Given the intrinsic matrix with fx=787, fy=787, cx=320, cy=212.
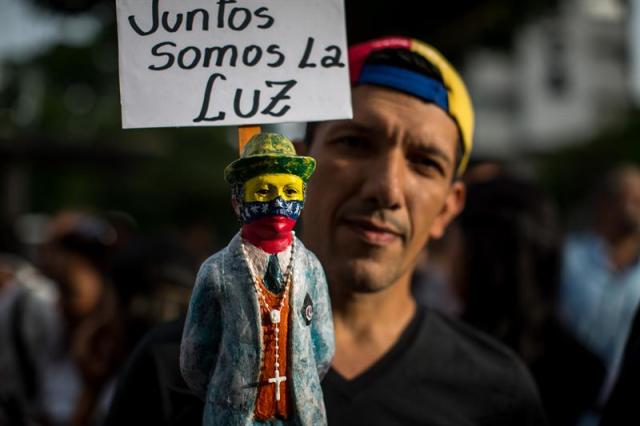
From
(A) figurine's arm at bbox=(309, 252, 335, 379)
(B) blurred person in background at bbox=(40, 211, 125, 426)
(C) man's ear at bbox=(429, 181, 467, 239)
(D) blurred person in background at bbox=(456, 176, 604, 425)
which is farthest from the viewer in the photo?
(B) blurred person in background at bbox=(40, 211, 125, 426)

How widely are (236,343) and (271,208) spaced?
0.86 ft

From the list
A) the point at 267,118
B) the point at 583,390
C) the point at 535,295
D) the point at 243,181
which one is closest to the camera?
the point at 243,181

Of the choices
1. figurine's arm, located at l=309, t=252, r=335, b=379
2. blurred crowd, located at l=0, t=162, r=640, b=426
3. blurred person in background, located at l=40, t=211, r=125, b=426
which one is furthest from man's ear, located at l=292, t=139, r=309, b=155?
blurred person in background, located at l=40, t=211, r=125, b=426

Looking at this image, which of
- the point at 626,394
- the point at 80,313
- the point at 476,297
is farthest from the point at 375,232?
the point at 80,313

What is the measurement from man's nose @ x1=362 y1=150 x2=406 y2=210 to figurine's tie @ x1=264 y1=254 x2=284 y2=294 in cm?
59

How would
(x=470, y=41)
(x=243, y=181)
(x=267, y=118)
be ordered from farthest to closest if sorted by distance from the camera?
1. (x=470, y=41)
2. (x=267, y=118)
3. (x=243, y=181)

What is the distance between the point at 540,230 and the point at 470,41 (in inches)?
144

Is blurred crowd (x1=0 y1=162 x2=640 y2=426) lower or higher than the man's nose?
lower

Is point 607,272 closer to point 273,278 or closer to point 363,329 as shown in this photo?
point 363,329

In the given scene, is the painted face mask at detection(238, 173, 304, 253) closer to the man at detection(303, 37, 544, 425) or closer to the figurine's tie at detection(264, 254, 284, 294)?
the figurine's tie at detection(264, 254, 284, 294)

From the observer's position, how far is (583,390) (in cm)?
323

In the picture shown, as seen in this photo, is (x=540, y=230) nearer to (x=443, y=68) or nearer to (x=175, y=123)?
(x=443, y=68)

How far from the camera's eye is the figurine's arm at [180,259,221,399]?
60.4 inches

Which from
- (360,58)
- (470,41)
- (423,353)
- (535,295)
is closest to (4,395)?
(423,353)
